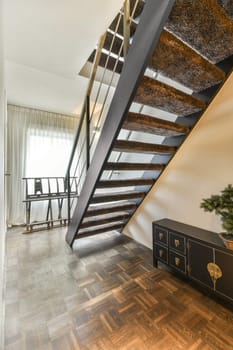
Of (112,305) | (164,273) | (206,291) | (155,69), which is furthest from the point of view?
(164,273)

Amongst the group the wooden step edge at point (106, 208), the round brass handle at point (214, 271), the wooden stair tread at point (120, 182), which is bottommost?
the round brass handle at point (214, 271)

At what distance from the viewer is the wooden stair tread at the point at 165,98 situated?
1.20 metres

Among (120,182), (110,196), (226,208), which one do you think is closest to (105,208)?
(110,196)

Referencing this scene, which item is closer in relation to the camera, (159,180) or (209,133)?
(209,133)

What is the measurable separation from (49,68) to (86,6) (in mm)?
995

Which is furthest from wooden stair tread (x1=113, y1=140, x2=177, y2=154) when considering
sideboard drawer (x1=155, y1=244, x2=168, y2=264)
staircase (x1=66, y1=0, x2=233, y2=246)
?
sideboard drawer (x1=155, y1=244, x2=168, y2=264)

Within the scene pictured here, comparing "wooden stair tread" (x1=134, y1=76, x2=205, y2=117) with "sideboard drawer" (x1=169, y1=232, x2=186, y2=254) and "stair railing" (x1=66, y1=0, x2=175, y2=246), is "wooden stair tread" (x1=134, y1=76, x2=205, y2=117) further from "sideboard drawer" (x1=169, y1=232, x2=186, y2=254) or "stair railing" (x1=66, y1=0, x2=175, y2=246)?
"sideboard drawer" (x1=169, y1=232, x2=186, y2=254)

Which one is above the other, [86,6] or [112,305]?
[86,6]

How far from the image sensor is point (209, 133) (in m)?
1.73

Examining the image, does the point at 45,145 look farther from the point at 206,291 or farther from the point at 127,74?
the point at 206,291

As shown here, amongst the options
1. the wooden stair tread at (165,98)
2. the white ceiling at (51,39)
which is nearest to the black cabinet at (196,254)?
the wooden stair tread at (165,98)

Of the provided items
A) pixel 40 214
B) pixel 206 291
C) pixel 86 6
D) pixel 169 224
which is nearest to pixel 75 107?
pixel 86 6

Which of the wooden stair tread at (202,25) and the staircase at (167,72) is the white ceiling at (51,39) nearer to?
the staircase at (167,72)

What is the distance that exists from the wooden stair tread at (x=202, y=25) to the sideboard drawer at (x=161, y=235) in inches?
67.2
